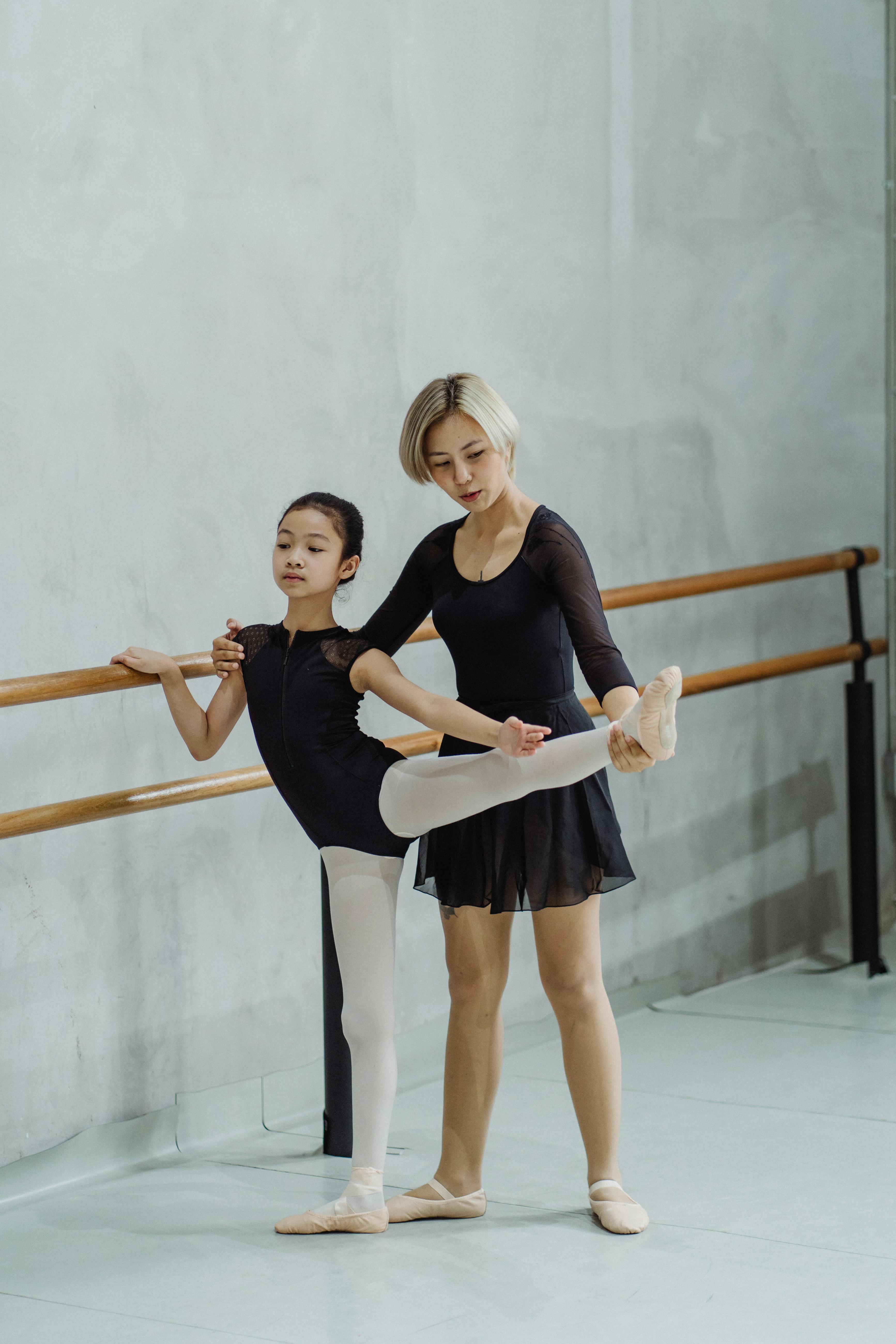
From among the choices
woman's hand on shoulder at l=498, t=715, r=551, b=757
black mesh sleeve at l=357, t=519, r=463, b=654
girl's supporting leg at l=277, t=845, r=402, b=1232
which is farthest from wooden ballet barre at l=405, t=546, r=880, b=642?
woman's hand on shoulder at l=498, t=715, r=551, b=757

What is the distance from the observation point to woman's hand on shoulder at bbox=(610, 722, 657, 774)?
2.04m

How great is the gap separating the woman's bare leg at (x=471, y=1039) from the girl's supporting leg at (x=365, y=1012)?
0.11 metres

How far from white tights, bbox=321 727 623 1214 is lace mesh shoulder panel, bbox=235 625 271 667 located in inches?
11.2

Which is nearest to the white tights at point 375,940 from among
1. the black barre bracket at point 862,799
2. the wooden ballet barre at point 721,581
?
the wooden ballet barre at point 721,581

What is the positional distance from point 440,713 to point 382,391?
1.16 meters

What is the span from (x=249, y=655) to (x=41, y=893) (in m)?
0.58

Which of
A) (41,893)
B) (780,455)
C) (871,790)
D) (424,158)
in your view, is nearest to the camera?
(41,893)

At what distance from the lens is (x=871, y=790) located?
401 centimetres

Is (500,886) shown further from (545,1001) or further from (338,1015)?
(545,1001)

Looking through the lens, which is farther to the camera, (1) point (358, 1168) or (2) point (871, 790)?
(2) point (871, 790)

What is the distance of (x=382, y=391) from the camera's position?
125 inches

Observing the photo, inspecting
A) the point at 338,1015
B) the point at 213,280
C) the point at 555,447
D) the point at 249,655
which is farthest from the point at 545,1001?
the point at 213,280

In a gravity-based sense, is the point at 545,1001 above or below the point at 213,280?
below

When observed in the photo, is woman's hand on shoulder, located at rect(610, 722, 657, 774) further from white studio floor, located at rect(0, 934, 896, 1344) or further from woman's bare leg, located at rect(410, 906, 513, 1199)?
white studio floor, located at rect(0, 934, 896, 1344)
